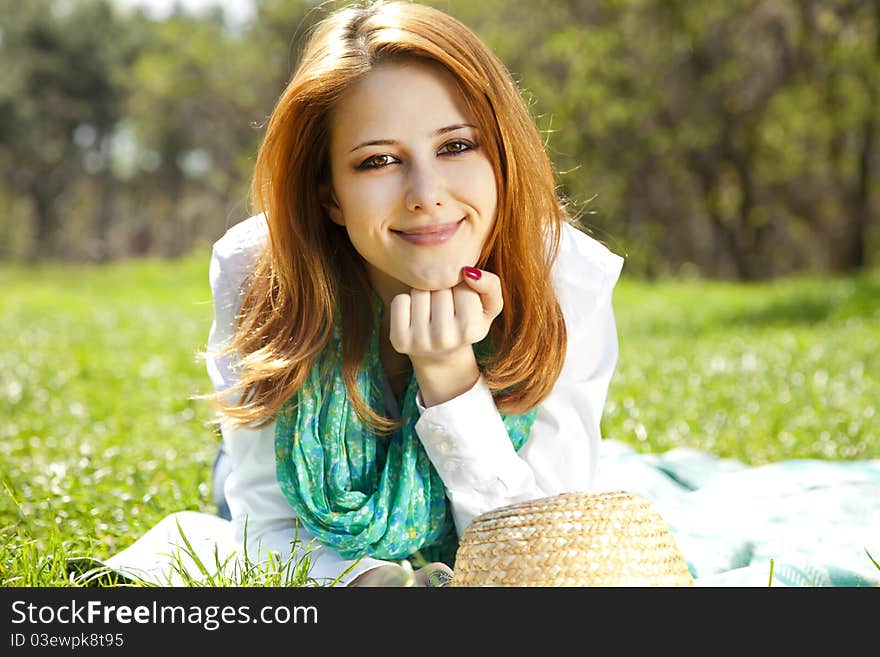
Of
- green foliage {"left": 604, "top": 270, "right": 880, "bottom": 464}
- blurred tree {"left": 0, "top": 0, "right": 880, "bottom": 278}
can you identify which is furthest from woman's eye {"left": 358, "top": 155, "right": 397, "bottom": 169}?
blurred tree {"left": 0, "top": 0, "right": 880, "bottom": 278}

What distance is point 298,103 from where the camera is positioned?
2520 millimetres

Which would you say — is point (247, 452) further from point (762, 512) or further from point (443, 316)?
point (762, 512)

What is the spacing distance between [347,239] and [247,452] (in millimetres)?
612

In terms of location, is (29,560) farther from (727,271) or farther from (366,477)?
(727,271)

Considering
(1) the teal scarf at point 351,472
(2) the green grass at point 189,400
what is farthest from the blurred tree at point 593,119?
(1) the teal scarf at point 351,472

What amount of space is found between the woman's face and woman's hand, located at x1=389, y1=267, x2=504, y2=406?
0.04m

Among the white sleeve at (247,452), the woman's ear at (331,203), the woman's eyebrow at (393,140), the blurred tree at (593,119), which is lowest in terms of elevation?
the white sleeve at (247,452)

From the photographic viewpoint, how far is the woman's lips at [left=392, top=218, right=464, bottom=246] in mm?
2416

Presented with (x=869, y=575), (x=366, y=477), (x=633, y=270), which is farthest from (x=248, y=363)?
(x=633, y=270)

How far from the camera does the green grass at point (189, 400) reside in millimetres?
3543

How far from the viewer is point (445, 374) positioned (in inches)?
98.6

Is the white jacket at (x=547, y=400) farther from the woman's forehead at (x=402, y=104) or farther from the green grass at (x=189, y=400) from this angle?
the woman's forehead at (x=402, y=104)

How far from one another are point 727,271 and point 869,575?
17257 mm

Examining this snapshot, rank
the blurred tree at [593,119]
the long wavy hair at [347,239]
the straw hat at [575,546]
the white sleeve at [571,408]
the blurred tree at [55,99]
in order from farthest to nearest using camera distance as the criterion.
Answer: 1. the blurred tree at [55,99]
2. the blurred tree at [593,119]
3. the white sleeve at [571,408]
4. the long wavy hair at [347,239]
5. the straw hat at [575,546]
